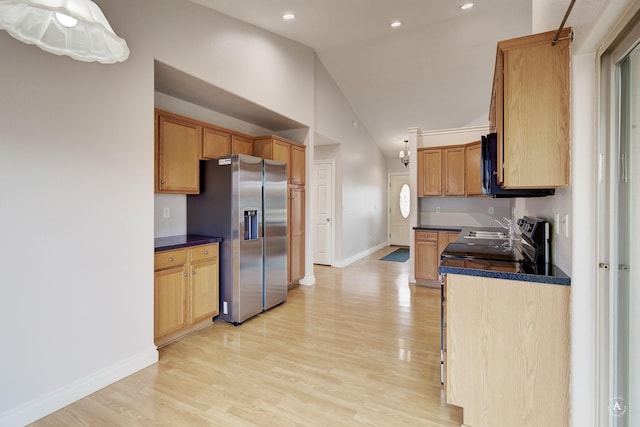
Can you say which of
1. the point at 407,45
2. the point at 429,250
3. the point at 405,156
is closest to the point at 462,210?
the point at 429,250

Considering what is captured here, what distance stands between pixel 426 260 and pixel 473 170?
155 centimetres

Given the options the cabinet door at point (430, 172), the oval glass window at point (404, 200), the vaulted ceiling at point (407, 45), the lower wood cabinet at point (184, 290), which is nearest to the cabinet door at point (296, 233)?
the lower wood cabinet at point (184, 290)

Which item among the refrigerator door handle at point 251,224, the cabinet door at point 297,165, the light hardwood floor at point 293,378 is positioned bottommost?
the light hardwood floor at point 293,378

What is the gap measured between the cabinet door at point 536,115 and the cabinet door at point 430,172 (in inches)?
135

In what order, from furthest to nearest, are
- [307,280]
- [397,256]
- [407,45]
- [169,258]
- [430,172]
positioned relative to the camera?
[397,256]
[430,172]
[307,280]
[407,45]
[169,258]

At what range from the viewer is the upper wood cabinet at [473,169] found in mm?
4689

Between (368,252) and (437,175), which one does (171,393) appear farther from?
(368,252)

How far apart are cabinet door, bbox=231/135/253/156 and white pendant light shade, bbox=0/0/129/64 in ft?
7.81

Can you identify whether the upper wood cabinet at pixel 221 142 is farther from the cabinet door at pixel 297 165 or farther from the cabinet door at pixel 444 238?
the cabinet door at pixel 444 238

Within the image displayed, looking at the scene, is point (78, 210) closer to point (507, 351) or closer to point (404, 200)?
point (507, 351)

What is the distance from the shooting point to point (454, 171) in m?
4.91

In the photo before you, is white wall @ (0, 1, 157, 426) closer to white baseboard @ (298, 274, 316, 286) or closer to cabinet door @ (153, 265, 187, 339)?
cabinet door @ (153, 265, 187, 339)

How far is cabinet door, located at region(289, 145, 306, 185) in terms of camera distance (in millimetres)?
4492

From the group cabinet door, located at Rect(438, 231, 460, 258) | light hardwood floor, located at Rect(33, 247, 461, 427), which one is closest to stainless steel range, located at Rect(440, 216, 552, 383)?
light hardwood floor, located at Rect(33, 247, 461, 427)
